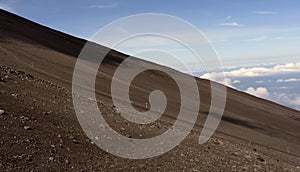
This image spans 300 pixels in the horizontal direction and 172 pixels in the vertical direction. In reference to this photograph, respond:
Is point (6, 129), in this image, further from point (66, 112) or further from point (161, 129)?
point (161, 129)

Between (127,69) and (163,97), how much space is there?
29.7ft

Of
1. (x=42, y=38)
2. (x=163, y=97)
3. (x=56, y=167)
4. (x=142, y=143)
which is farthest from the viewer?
(x=42, y=38)

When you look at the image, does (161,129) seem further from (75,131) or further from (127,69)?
(127,69)

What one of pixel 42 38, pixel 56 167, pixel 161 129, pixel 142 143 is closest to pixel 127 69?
pixel 42 38

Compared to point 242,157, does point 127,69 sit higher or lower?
lower

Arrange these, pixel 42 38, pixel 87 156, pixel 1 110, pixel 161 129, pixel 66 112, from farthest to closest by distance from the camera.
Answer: pixel 42 38 → pixel 161 129 → pixel 66 112 → pixel 1 110 → pixel 87 156

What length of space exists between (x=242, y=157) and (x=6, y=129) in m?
6.47

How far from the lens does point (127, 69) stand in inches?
1293

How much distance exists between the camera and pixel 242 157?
10.9 m

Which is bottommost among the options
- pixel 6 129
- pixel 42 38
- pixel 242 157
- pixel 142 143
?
pixel 42 38

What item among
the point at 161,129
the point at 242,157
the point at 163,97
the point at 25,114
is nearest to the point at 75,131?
the point at 25,114

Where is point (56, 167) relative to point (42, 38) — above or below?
above

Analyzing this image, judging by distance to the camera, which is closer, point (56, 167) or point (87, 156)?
point (56, 167)

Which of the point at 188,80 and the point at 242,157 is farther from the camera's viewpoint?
the point at 188,80
